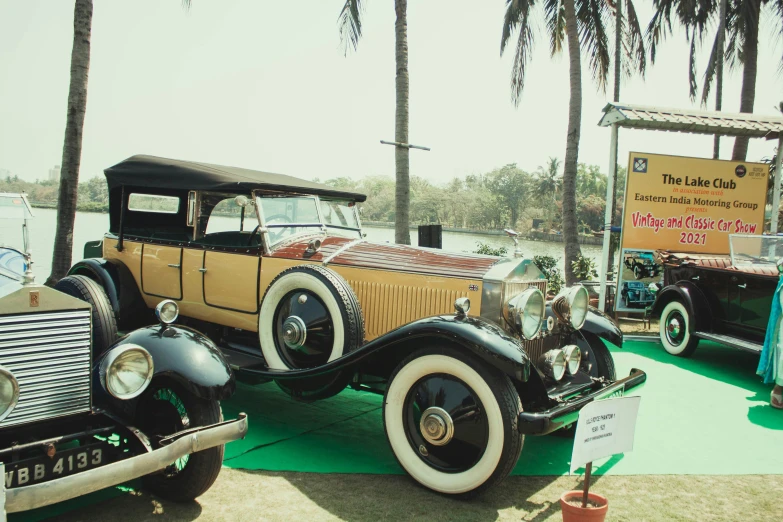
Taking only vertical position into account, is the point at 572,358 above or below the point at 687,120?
below

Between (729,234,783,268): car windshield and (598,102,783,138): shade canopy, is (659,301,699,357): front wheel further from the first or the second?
(598,102,783,138): shade canopy

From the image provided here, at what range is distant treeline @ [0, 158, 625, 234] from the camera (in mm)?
8727

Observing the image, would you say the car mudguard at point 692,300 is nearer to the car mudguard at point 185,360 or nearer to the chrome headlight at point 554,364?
the chrome headlight at point 554,364

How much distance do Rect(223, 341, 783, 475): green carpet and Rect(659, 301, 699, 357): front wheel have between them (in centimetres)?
105

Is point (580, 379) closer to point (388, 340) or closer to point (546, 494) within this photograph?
point (546, 494)

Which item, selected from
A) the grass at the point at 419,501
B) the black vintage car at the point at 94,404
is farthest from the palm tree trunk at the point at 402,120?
the black vintage car at the point at 94,404

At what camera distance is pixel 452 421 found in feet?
10.8

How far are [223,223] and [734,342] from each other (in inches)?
226

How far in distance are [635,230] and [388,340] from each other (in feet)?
22.0

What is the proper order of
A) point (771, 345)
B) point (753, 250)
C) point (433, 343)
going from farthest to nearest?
point (753, 250), point (771, 345), point (433, 343)

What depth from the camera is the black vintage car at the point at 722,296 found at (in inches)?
256

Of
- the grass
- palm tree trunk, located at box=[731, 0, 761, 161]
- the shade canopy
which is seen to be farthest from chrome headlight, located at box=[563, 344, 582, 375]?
palm tree trunk, located at box=[731, 0, 761, 161]

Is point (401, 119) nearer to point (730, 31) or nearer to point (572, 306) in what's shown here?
point (572, 306)

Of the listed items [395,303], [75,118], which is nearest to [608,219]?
[395,303]
